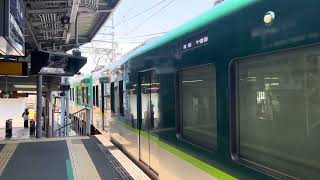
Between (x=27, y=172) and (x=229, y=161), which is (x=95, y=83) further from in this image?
(x=229, y=161)

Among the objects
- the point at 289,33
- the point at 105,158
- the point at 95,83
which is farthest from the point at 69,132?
the point at 289,33

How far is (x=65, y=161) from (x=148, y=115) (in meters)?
3.01

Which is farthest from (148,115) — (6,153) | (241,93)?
(6,153)

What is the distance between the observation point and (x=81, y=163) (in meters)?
8.45

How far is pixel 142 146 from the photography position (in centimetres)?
727

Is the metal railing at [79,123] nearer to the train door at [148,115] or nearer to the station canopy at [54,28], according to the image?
the station canopy at [54,28]

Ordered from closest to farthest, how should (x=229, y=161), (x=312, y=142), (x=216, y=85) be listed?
(x=312, y=142) → (x=229, y=161) → (x=216, y=85)

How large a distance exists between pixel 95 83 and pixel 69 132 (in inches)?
368

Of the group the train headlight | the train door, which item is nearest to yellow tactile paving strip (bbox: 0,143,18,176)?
the train door

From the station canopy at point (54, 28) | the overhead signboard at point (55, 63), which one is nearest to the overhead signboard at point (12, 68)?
the station canopy at point (54, 28)

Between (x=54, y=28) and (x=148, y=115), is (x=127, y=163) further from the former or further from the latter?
(x=54, y=28)

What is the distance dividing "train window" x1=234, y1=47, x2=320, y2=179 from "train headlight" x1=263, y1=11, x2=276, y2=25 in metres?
0.20

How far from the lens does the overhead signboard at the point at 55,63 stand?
11836mm

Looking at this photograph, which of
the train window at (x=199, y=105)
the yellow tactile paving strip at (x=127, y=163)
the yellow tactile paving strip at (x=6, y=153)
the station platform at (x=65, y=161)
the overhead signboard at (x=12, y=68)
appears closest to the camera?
the train window at (x=199, y=105)
